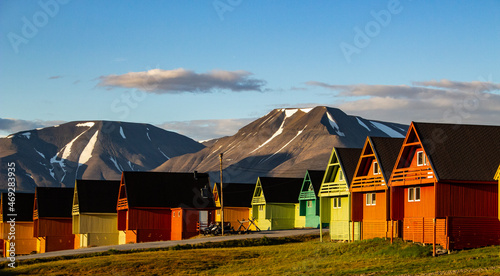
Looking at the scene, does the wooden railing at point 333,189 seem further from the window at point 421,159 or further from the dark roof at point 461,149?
the dark roof at point 461,149

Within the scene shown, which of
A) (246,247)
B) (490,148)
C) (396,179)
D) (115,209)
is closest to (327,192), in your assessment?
(246,247)

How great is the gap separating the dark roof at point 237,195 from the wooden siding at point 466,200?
5331cm

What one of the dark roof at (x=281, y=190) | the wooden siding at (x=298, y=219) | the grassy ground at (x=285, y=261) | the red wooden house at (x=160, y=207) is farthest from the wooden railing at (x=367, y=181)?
the dark roof at (x=281, y=190)

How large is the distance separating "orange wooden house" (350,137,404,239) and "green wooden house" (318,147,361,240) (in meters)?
1.09

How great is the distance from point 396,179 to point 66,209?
51422 millimetres

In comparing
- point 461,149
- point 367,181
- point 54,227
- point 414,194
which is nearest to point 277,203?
point 54,227

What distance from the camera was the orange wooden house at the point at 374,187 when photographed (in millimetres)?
Answer: 50469

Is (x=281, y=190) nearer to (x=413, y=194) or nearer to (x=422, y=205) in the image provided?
(x=413, y=194)

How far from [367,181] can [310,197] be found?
91.9 ft

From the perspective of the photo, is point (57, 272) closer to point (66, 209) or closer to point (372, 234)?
point (372, 234)

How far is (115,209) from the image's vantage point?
276ft

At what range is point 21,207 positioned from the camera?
325 feet

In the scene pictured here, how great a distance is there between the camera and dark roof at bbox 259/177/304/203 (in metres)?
90.4

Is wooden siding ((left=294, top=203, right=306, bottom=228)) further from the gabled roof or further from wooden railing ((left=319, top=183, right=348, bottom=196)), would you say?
the gabled roof
